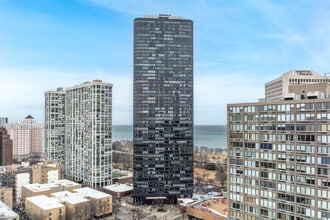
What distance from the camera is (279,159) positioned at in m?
25.8

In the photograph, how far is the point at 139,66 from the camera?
55062 millimetres

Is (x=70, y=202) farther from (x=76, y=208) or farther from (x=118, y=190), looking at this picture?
(x=118, y=190)

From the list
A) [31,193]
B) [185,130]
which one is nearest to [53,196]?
[31,193]

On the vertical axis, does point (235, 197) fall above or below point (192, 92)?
below

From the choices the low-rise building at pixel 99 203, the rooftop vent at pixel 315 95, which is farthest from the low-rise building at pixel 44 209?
the rooftop vent at pixel 315 95

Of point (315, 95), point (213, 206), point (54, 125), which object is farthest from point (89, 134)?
point (315, 95)

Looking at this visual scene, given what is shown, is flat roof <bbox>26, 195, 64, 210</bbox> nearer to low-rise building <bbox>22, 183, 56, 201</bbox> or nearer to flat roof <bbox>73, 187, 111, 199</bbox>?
low-rise building <bbox>22, 183, 56, 201</bbox>

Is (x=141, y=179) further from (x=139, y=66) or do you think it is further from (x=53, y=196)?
(x=139, y=66)

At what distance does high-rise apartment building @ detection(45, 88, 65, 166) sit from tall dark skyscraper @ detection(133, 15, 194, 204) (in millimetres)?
30173

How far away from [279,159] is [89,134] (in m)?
44.0

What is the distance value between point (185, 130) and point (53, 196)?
2599cm

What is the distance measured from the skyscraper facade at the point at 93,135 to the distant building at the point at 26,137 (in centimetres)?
5831

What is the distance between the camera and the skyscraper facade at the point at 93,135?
60281 mm

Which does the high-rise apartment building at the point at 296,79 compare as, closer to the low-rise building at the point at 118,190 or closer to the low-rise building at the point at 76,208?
the low-rise building at the point at 118,190
